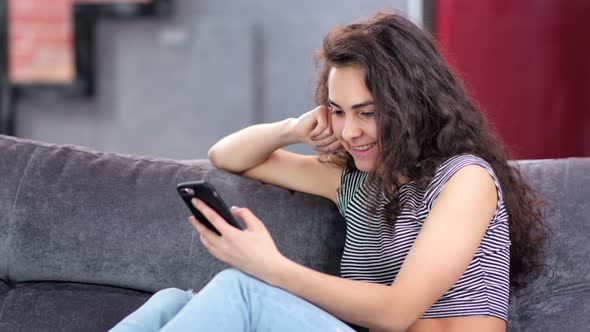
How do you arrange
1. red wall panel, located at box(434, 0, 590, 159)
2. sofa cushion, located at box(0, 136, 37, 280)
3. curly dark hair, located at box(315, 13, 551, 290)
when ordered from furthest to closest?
red wall panel, located at box(434, 0, 590, 159)
sofa cushion, located at box(0, 136, 37, 280)
curly dark hair, located at box(315, 13, 551, 290)

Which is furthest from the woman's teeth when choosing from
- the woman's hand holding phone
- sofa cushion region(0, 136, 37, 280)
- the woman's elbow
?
sofa cushion region(0, 136, 37, 280)

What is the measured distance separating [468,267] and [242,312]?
0.44m

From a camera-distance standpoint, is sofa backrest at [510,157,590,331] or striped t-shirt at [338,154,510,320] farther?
sofa backrest at [510,157,590,331]

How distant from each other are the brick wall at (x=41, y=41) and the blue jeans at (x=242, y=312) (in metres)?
2.13

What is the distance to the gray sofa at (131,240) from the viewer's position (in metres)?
1.82

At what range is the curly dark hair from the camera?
5.02 feet

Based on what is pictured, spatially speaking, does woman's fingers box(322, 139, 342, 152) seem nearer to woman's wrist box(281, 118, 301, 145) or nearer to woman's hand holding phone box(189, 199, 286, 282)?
woman's wrist box(281, 118, 301, 145)

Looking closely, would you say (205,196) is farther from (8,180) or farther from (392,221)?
(8,180)

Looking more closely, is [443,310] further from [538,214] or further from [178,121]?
[178,121]

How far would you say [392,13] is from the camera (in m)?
1.62

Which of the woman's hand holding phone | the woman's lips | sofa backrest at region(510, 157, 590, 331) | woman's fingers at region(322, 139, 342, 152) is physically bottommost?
sofa backrest at region(510, 157, 590, 331)

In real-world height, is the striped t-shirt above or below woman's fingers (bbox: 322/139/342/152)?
below

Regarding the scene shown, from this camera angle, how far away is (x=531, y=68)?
3086 millimetres

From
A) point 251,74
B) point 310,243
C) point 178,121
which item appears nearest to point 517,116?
point 251,74
